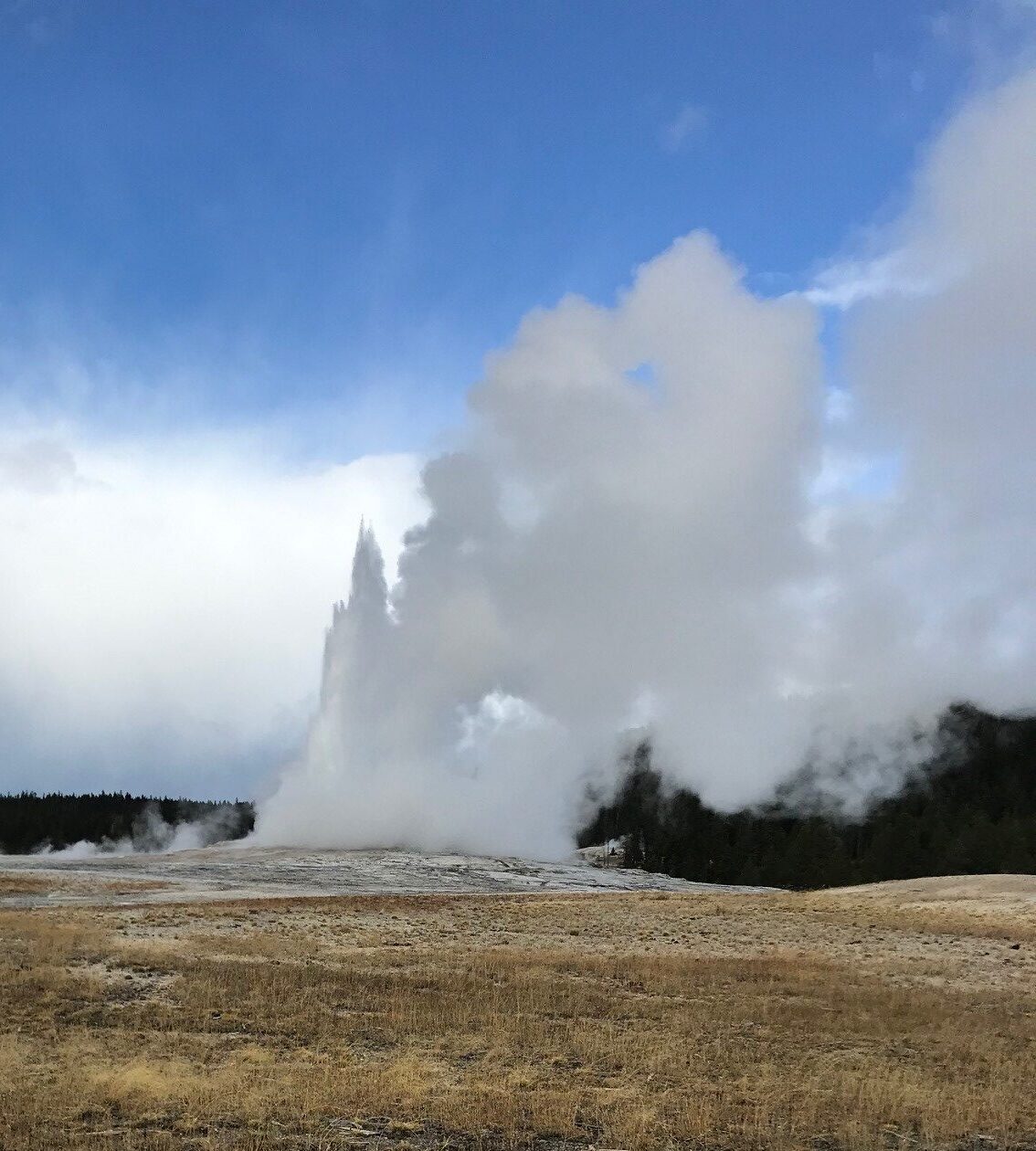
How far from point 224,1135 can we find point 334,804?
4074 inches

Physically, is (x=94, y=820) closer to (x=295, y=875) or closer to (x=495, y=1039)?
(x=295, y=875)

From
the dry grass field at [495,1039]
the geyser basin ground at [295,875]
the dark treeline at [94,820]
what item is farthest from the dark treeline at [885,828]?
the dark treeline at [94,820]

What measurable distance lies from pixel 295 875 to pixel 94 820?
119 meters

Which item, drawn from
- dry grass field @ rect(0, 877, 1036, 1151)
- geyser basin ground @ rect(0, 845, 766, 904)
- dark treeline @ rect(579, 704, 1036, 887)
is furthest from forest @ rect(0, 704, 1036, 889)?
dry grass field @ rect(0, 877, 1036, 1151)

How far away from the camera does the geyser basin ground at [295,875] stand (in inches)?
2228

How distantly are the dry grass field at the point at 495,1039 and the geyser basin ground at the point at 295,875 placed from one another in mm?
21426

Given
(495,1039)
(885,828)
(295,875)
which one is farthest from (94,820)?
(495,1039)

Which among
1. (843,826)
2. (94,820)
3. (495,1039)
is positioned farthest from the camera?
(94,820)

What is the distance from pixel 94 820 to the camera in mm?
174875

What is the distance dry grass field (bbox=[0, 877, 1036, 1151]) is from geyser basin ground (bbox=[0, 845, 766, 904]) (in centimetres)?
2143

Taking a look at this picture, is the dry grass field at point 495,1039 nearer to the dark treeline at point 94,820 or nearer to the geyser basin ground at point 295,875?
the geyser basin ground at point 295,875

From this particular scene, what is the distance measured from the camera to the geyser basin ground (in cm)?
5659

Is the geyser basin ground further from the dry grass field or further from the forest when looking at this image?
the dry grass field

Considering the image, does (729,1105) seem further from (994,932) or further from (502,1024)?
(994,932)
